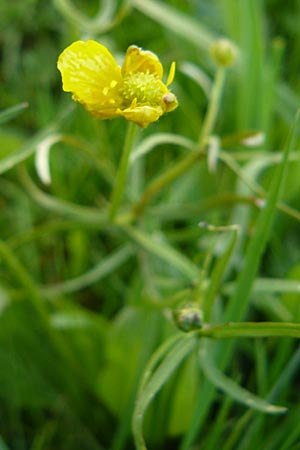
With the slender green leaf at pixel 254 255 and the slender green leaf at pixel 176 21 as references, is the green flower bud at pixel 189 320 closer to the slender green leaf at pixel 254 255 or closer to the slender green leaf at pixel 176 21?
the slender green leaf at pixel 254 255

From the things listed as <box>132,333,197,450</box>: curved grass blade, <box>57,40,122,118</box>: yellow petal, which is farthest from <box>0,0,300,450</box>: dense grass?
<box>57,40,122,118</box>: yellow petal

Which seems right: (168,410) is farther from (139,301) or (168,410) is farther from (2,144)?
(2,144)

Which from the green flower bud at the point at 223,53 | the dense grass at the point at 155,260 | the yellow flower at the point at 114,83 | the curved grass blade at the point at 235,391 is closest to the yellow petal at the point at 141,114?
the yellow flower at the point at 114,83

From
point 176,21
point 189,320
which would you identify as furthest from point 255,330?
→ point 176,21

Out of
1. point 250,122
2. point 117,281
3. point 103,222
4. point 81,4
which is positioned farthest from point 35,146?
point 81,4

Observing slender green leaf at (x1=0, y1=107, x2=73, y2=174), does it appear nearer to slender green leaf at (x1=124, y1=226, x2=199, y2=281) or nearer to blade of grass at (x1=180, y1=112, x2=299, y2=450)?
slender green leaf at (x1=124, y1=226, x2=199, y2=281)

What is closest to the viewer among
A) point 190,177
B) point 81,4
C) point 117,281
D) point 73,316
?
point 73,316
